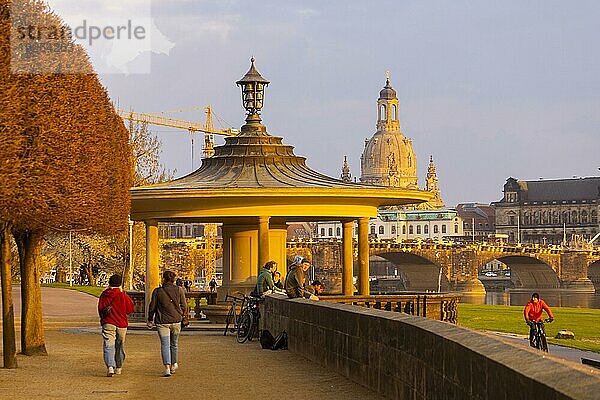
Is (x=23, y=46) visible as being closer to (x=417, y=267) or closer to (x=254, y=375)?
(x=254, y=375)

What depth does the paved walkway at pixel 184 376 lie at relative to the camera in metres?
16.8

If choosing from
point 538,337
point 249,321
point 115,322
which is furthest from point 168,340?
point 538,337

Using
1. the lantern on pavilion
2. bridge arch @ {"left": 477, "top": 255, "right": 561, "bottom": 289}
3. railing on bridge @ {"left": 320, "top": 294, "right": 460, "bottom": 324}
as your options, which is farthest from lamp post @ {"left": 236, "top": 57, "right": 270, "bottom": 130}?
bridge arch @ {"left": 477, "top": 255, "right": 561, "bottom": 289}

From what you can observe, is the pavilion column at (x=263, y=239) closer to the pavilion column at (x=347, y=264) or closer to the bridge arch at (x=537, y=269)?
the pavilion column at (x=347, y=264)

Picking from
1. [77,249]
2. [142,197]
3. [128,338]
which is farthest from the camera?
[77,249]

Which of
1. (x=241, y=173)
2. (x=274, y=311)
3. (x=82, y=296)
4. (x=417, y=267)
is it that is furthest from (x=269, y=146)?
(x=417, y=267)

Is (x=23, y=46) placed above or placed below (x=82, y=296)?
above

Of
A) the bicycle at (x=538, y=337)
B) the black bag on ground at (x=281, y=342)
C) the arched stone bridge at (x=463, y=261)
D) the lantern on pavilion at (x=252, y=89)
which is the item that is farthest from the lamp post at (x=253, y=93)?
the arched stone bridge at (x=463, y=261)

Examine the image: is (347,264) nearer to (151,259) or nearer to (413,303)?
(413,303)

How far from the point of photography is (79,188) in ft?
68.7

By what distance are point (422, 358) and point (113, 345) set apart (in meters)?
7.77

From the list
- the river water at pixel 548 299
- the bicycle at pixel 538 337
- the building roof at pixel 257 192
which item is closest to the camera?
the bicycle at pixel 538 337

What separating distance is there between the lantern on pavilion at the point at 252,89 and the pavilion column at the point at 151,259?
463cm

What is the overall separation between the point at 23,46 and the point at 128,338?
12.5 metres
